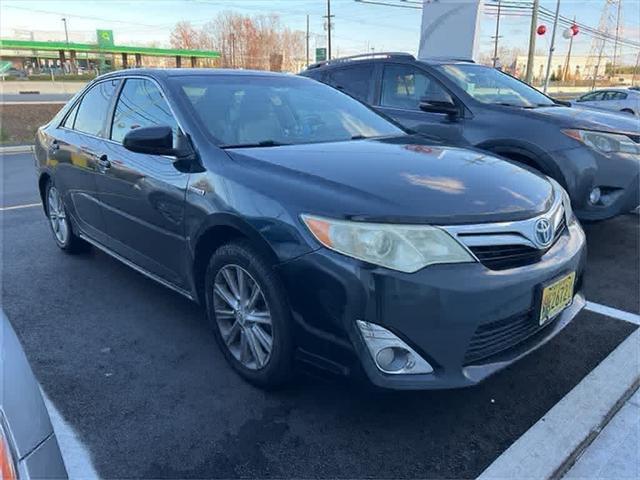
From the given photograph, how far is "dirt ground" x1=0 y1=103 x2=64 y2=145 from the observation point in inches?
629

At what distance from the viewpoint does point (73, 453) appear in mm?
2143

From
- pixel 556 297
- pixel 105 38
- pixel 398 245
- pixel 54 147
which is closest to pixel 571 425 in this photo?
pixel 556 297

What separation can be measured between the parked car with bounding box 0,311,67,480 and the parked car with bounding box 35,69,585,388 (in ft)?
3.46

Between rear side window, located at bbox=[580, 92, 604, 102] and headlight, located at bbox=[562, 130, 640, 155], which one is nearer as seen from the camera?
headlight, located at bbox=[562, 130, 640, 155]

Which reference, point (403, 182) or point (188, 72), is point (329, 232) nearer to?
point (403, 182)

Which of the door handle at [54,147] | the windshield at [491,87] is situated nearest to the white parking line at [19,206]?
the door handle at [54,147]

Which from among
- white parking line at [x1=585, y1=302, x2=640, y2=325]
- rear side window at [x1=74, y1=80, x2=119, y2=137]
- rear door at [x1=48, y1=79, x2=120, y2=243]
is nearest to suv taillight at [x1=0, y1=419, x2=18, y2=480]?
rear door at [x1=48, y1=79, x2=120, y2=243]

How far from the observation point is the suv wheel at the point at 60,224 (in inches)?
175

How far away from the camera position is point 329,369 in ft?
7.00

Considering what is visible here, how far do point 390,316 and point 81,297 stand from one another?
269 centimetres

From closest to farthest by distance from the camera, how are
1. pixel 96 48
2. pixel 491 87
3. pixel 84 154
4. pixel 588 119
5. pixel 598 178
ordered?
pixel 84 154
pixel 598 178
pixel 588 119
pixel 491 87
pixel 96 48

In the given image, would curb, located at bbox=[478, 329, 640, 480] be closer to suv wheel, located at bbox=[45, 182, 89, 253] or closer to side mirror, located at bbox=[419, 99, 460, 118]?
side mirror, located at bbox=[419, 99, 460, 118]

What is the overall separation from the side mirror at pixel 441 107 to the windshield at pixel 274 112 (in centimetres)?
118

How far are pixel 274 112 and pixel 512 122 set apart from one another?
2.35 m
